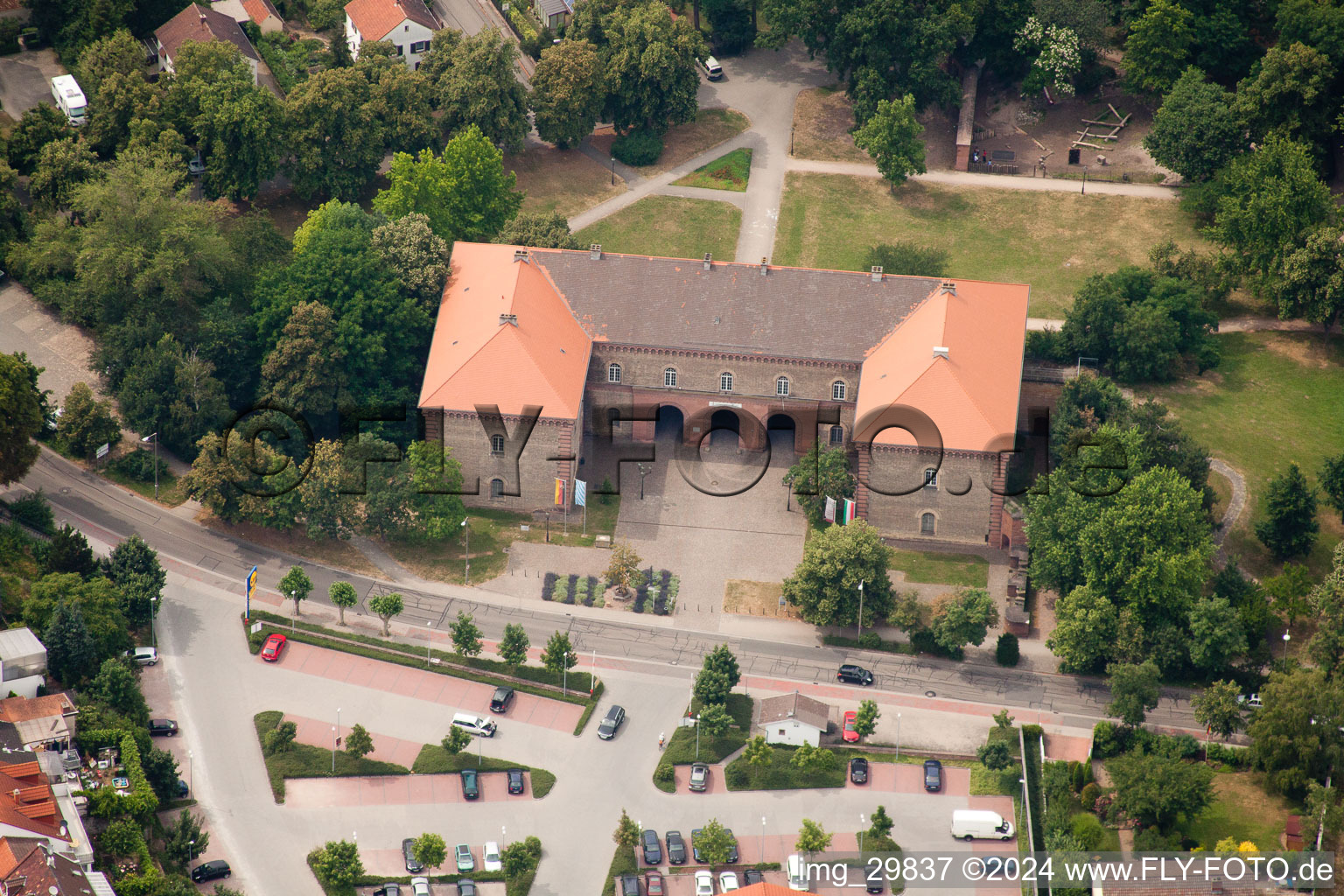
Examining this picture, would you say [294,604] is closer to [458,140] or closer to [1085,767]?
[458,140]

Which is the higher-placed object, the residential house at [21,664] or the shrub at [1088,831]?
the residential house at [21,664]

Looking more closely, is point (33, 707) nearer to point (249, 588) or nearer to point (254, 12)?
point (249, 588)

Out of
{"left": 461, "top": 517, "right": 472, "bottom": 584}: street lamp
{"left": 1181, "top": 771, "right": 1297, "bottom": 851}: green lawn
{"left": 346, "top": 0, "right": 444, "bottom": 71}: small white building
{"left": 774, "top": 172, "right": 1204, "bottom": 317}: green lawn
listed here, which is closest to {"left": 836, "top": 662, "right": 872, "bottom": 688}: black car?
{"left": 1181, "top": 771, "right": 1297, "bottom": 851}: green lawn

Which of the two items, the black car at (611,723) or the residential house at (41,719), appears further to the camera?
the black car at (611,723)

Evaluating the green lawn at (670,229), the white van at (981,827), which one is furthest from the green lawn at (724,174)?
the white van at (981,827)

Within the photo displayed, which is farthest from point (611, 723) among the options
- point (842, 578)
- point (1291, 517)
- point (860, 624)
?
point (1291, 517)

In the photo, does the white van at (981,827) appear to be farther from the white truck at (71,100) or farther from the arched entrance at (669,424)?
the white truck at (71,100)
